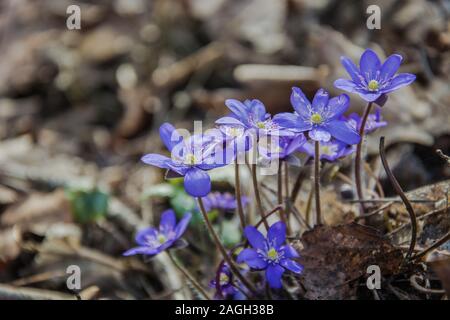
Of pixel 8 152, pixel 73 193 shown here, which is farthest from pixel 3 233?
pixel 8 152

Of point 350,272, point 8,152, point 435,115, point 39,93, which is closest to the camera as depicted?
point 350,272

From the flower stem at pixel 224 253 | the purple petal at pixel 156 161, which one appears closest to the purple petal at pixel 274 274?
the flower stem at pixel 224 253

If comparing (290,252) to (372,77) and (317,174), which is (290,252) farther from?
(372,77)

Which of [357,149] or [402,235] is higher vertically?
[357,149]

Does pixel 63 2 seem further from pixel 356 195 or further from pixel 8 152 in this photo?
pixel 356 195

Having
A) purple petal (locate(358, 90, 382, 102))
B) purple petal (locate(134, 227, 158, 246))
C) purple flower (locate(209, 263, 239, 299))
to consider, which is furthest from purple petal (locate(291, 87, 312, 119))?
purple petal (locate(134, 227, 158, 246))

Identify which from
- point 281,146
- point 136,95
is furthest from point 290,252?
point 136,95

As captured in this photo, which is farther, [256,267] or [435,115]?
[435,115]
